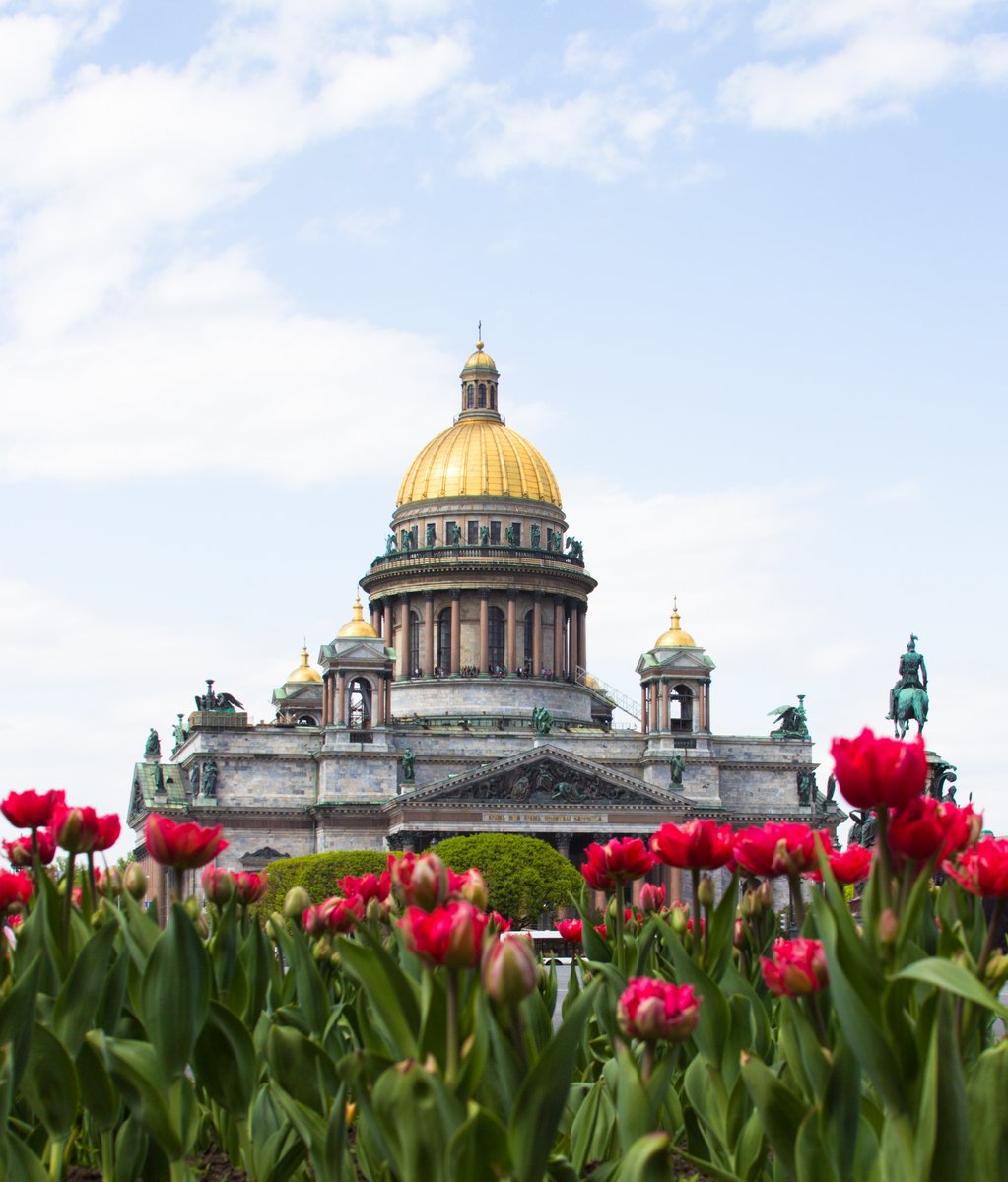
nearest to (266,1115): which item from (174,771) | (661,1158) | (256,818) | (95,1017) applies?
(95,1017)

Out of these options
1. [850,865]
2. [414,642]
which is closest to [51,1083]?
[850,865]

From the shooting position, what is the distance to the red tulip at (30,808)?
9.45m

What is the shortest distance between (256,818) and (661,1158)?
8803cm

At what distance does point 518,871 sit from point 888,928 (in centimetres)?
7188

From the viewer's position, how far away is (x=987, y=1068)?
21.8 ft

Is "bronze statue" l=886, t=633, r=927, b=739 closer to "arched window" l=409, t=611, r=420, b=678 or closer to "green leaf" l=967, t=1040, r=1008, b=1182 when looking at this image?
"green leaf" l=967, t=1040, r=1008, b=1182

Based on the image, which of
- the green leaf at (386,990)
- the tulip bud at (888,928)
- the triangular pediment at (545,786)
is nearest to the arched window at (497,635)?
the triangular pediment at (545,786)

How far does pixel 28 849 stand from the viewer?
34.8ft

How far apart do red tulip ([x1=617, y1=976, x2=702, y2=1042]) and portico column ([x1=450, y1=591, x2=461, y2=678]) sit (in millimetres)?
97888

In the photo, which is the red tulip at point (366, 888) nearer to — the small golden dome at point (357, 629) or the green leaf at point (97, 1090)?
the green leaf at point (97, 1090)

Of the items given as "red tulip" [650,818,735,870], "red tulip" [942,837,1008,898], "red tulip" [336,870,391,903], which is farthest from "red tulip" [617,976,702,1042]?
"red tulip" [336,870,391,903]

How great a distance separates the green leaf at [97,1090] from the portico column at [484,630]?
311ft

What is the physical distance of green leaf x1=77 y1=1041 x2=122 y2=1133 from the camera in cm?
859

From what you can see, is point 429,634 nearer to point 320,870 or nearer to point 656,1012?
point 320,870
